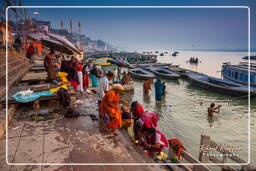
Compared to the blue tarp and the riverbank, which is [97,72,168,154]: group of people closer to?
the riverbank

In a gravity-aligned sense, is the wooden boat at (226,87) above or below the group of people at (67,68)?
below

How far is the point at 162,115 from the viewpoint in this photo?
32.5 feet

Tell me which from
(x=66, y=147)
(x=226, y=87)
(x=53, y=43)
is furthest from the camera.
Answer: (x=226, y=87)

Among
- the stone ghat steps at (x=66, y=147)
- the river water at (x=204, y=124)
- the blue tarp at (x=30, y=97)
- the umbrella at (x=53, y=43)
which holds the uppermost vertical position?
the umbrella at (x=53, y=43)

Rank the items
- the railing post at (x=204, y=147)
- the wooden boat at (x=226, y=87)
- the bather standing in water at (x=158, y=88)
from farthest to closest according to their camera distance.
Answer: the wooden boat at (x=226, y=87)
the bather standing in water at (x=158, y=88)
the railing post at (x=204, y=147)

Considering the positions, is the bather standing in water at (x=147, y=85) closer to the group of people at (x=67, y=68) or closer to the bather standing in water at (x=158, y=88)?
the bather standing in water at (x=158, y=88)

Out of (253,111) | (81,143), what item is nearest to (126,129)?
(81,143)

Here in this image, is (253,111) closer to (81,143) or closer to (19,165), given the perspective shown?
(81,143)

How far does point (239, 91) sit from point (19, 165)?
16.2 metres

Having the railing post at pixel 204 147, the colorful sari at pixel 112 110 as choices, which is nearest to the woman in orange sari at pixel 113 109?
A: the colorful sari at pixel 112 110

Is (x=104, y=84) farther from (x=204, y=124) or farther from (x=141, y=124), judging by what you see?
(x=204, y=124)

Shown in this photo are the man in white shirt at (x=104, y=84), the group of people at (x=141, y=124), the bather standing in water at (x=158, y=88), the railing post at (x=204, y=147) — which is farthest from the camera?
the bather standing in water at (x=158, y=88)

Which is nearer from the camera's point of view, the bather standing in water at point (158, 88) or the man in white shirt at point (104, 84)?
the man in white shirt at point (104, 84)

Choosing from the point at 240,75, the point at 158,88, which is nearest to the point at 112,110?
the point at 158,88
